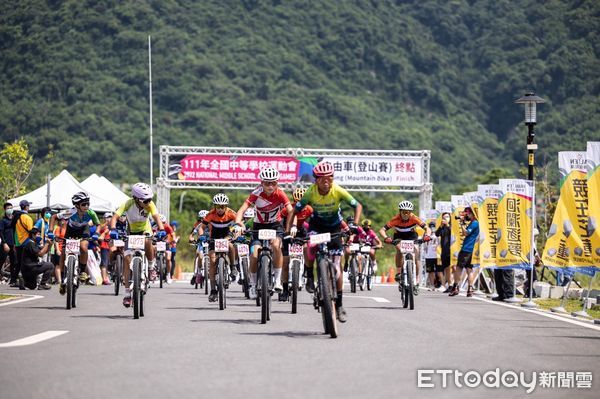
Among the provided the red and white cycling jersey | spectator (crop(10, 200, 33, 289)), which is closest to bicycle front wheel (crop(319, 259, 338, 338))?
the red and white cycling jersey

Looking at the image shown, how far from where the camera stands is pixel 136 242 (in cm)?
1614

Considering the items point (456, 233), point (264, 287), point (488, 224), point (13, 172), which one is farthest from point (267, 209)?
point (13, 172)

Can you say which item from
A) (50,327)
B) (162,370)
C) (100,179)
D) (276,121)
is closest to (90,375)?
(162,370)

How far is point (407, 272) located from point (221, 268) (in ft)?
11.9

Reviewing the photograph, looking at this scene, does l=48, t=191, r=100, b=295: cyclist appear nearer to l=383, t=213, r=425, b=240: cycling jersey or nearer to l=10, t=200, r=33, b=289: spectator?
l=383, t=213, r=425, b=240: cycling jersey

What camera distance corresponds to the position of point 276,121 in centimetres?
11138

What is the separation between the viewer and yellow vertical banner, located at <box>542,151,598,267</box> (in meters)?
19.0

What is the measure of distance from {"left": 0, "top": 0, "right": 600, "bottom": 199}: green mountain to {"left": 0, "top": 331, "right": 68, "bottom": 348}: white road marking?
8348 centimetres

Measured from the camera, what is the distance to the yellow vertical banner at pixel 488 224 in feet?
82.9

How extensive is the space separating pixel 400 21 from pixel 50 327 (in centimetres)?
12387

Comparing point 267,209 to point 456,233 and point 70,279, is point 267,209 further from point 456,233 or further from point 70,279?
point 456,233

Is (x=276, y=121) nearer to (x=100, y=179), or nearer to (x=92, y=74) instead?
(x=92, y=74)

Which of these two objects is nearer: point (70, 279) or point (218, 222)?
point (70, 279)

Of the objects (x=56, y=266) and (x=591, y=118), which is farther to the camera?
(x=591, y=118)
